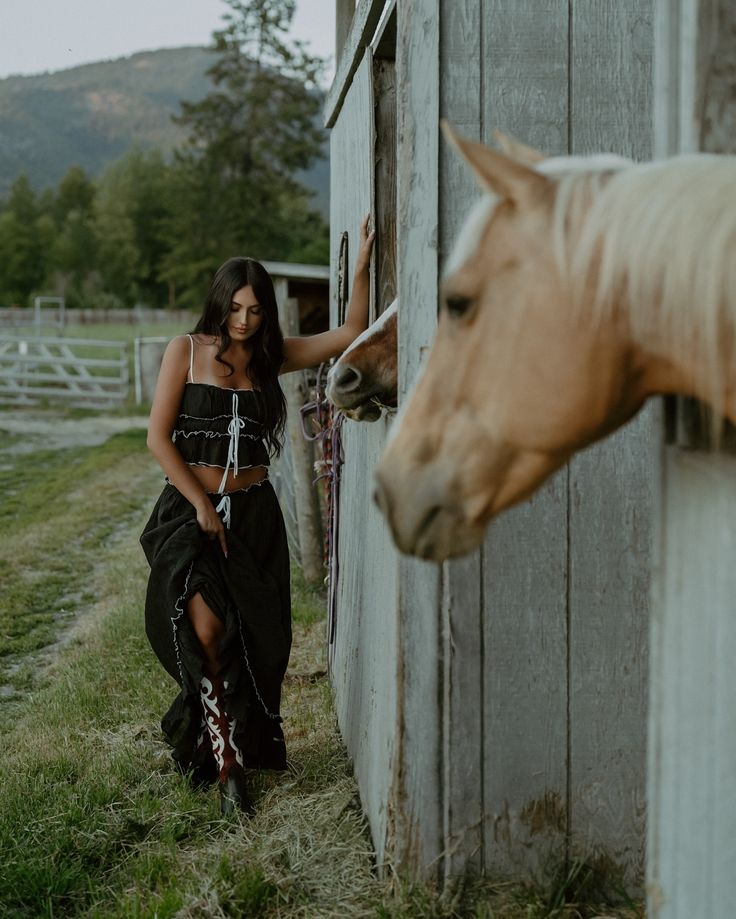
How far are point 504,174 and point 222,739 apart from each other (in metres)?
2.48

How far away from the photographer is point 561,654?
2.41m

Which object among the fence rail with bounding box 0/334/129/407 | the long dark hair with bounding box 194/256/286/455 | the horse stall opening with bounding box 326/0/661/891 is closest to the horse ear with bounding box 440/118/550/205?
the horse stall opening with bounding box 326/0/661/891

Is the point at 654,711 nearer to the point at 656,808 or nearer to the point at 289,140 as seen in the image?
the point at 656,808

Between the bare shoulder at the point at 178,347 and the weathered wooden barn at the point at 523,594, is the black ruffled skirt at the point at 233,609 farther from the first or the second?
the weathered wooden barn at the point at 523,594

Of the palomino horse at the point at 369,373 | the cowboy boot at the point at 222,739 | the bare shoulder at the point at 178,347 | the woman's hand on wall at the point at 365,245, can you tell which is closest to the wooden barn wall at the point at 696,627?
the palomino horse at the point at 369,373

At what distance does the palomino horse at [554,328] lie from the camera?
→ 1.13 meters

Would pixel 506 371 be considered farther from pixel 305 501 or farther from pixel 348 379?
pixel 305 501

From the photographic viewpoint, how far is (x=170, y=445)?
3221mm

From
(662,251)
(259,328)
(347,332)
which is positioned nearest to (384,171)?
(347,332)

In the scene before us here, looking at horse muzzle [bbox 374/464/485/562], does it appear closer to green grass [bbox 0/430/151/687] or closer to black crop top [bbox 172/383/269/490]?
black crop top [bbox 172/383/269/490]

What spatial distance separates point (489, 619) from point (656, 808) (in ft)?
3.21

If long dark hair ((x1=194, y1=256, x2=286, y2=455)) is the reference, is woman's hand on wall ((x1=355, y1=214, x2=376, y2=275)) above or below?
above

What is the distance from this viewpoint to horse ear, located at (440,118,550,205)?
1193mm

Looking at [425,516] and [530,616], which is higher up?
[425,516]
